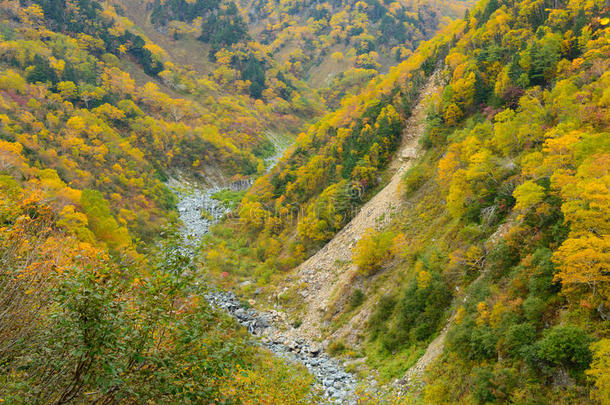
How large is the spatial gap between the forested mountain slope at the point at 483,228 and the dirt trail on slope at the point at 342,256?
42 centimetres

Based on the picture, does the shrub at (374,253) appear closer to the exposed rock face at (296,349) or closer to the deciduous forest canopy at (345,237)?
the deciduous forest canopy at (345,237)

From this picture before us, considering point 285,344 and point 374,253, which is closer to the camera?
point 285,344

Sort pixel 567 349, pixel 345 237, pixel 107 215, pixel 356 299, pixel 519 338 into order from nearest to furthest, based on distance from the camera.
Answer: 1. pixel 567 349
2. pixel 519 338
3. pixel 356 299
4. pixel 345 237
5. pixel 107 215

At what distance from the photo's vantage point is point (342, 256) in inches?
1364

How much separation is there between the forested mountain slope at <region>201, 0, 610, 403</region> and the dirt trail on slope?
0.42m

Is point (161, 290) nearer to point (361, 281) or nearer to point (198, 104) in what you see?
point (361, 281)

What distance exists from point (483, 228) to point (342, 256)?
49.8 feet

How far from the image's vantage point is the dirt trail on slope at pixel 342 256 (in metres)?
30.7

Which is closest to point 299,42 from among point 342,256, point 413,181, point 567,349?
point 413,181

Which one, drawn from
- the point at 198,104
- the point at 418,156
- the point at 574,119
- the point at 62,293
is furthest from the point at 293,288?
the point at 198,104

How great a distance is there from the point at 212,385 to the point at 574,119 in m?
24.9

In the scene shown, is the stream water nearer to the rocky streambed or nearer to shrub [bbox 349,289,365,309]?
the rocky streambed

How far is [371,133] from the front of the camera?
152 ft

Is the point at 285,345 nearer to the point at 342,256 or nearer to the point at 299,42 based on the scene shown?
the point at 342,256
